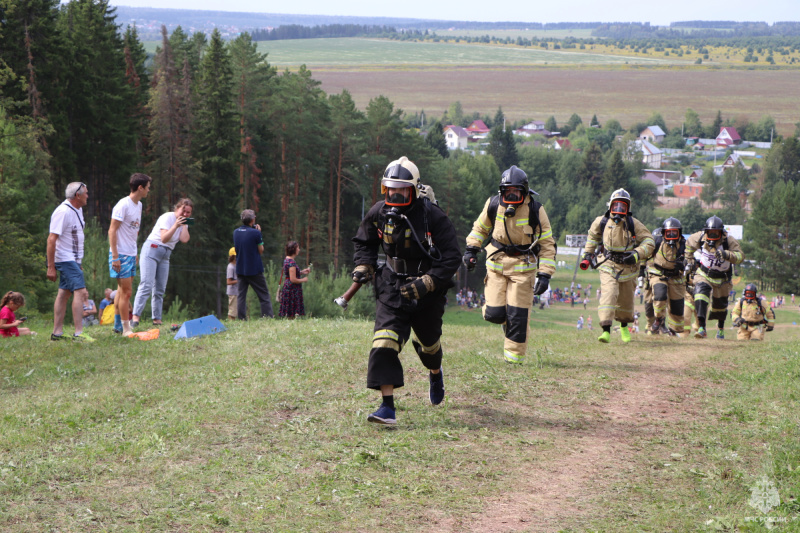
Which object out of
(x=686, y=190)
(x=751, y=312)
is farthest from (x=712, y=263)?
(x=686, y=190)

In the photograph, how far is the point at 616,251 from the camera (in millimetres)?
14914

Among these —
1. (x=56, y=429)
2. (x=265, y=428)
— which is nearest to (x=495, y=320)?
(x=265, y=428)

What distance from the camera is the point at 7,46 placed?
39906 mm

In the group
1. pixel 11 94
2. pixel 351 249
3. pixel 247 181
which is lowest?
pixel 351 249

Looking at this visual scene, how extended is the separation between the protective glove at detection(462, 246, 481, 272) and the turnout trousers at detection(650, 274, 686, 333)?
8051 millimetres

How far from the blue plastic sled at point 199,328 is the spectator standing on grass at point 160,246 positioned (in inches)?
27.4

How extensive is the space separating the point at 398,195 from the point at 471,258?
270cm

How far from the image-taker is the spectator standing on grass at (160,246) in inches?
508

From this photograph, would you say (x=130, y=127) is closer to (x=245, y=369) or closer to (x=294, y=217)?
(x=294, y=217)

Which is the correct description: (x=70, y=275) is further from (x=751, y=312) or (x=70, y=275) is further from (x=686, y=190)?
(x=686, y=190)

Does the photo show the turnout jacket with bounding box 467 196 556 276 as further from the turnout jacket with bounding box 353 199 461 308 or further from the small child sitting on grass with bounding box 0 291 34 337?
the small child sitting on grass with bounding box 0 291 34 337

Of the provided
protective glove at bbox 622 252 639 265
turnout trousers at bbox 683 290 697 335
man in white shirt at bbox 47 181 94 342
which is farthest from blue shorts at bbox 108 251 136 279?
turnout trousers at bbox 683 290 697 335

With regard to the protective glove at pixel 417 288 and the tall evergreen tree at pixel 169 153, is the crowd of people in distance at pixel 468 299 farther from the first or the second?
the protective glove at pixel 417 288

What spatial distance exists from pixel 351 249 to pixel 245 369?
55.0 m
